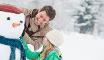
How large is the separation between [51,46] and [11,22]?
22cm

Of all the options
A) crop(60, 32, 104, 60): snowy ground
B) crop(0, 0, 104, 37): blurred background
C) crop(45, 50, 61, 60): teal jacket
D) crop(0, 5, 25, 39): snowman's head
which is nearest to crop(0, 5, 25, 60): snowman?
crop(0, 5, 25, 39): snowman's head

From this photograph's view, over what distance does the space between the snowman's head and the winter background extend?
0.58 meters

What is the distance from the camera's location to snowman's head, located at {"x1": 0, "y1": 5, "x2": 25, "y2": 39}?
3.62ft

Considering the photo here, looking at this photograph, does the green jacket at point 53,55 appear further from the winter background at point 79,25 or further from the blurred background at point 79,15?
the blurred background at point 79,15

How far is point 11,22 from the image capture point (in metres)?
1.11

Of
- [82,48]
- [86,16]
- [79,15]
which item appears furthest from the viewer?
[79,15]

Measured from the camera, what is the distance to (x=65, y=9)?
2.38m

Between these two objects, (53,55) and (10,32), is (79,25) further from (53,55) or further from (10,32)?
(10,32)

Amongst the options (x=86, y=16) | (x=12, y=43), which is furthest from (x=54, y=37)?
(x=86, y=16)

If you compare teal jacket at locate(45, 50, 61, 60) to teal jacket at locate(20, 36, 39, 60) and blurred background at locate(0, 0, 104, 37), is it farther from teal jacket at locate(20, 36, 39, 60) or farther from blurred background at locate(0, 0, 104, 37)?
blurred background at locate(0, 0, 104, 37)

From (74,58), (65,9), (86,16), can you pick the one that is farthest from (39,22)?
(65,9)

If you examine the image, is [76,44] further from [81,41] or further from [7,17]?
[7,17]

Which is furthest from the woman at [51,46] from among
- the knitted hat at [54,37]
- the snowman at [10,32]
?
the snowman at [10,32]

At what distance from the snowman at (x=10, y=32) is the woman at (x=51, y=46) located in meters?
0.14
